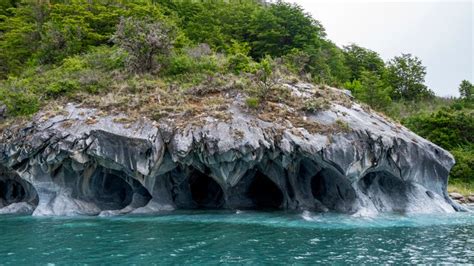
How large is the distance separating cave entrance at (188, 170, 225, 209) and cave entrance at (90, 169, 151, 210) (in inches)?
137

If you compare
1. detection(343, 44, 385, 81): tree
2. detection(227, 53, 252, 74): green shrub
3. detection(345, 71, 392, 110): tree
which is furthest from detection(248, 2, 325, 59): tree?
detection(343, 44, 385, 81): tree

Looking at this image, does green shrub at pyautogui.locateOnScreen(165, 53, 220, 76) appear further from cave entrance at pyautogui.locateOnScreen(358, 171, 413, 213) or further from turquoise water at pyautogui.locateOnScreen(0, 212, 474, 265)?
cave entrance at pyautogui.locateOnScreen(358, 171, 413, 213)

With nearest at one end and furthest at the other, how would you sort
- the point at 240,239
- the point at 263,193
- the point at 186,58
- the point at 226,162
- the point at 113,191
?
the point at 240,239 → the point at 226,162 → the point at 113,191 → the point at 263,193 → the point at 186,58

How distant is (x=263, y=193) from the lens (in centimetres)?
3048

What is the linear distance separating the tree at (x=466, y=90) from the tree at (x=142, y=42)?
3982cm

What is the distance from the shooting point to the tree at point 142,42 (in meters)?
32.5

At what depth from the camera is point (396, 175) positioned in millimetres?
26422

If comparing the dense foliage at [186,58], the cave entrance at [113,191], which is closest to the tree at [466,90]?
the dense foliage at [186,58]

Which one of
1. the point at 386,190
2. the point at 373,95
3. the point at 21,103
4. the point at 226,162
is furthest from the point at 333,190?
the point at 373,95

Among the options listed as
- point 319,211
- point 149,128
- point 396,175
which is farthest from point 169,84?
point 396,175

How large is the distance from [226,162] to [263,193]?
6.82 m

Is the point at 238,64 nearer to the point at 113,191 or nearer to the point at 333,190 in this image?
the point at 333,190

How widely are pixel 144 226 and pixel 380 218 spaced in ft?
39.4

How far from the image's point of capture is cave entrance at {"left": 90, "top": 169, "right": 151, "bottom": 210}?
2752 centimetres
